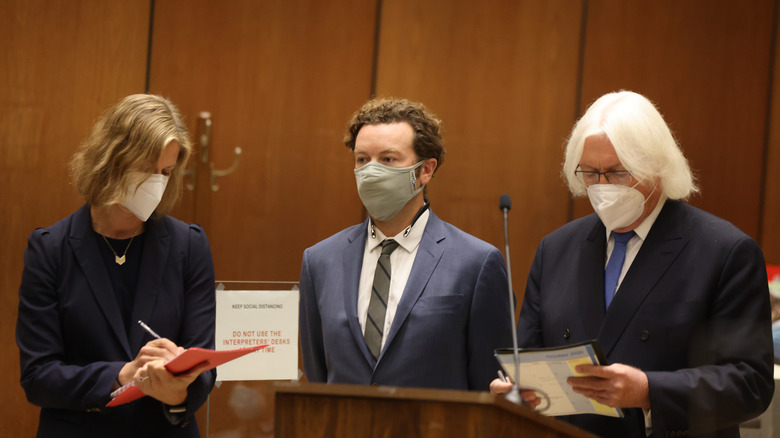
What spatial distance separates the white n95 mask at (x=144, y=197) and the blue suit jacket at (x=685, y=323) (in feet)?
3.82

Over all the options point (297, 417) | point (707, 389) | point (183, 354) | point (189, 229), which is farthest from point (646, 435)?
point (189, 229)

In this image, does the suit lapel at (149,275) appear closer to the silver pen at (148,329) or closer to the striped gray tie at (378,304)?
the silver pen at (148,329)

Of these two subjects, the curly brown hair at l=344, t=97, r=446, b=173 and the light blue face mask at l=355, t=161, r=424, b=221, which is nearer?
the light blue face mask at l=355, t=161, r=424, b=221

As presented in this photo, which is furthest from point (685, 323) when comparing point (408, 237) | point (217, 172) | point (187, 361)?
point (217, 172)

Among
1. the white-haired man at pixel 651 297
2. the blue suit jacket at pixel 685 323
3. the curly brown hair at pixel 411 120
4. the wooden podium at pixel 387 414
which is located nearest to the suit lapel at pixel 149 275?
the curly brown hair at pixel 411 120

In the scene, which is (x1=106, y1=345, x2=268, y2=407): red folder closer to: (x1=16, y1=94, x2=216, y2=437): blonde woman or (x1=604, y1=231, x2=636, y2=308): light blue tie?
(x1=16, y1=94, x2=216, y2=437): blonde woman

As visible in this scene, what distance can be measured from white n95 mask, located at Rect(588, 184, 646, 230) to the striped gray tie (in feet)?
2.13

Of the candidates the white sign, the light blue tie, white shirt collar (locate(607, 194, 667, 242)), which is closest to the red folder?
the white sign

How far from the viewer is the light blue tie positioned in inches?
82.6

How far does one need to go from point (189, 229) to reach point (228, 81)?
1.93 meters

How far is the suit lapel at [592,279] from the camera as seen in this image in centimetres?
207

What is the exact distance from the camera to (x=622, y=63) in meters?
4.35

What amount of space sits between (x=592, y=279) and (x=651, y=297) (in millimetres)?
175

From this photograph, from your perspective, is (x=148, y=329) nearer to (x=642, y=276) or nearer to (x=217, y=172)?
(x=642, y=276)
